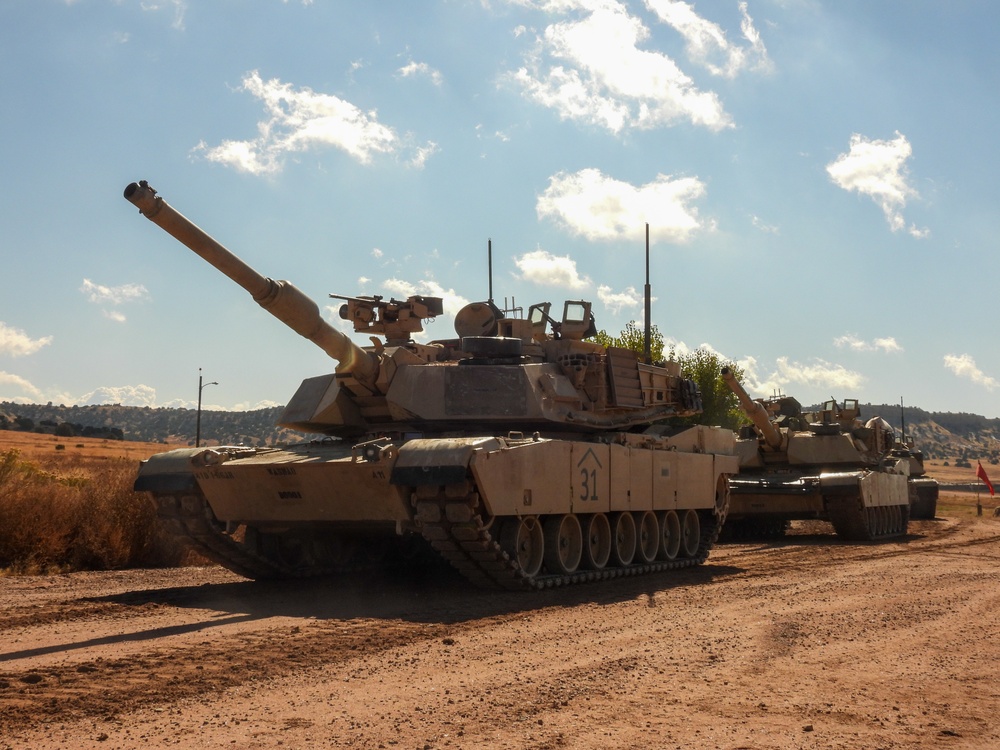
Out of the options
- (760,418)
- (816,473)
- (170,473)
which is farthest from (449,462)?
(816,473)

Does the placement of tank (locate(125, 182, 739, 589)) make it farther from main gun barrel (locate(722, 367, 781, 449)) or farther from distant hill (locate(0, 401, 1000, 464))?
distant hill (locate(0, 401, 1000, 464))

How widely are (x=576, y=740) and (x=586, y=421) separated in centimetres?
894

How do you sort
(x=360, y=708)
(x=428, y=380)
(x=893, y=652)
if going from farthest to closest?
(x=428, y=380)
(x=893, y=652)
(x=360, y=708)

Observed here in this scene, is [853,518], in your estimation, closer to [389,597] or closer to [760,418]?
[760,418]

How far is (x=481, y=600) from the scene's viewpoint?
11492mm

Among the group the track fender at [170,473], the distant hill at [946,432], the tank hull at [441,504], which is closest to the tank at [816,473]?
the tank hull at [441,504]

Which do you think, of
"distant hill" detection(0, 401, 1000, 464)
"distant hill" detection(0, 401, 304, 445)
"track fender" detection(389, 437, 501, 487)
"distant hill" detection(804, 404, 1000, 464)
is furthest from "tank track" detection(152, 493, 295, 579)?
"distant hill" detection(804, 404, 1000, 464)

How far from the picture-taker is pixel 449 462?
10.8 meters

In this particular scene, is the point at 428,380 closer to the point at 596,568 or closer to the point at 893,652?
the point at 596,568

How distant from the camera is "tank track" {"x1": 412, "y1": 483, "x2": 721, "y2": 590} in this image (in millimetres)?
10961

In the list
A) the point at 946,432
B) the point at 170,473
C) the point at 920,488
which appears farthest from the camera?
the point at 946,432

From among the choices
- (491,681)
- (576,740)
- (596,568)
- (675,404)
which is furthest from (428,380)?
(576,740)

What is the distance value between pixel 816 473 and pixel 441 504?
15.3 meters

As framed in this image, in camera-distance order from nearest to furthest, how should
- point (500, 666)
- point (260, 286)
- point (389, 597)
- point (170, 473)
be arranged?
point (500, 666)
point (260, 286)
point (389, 597)
point (170, 473)
